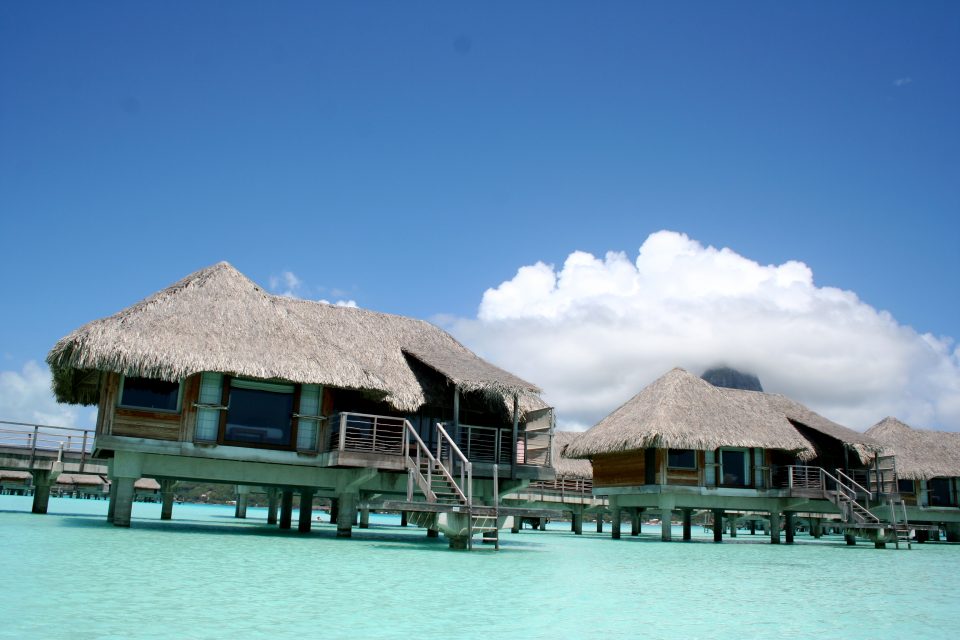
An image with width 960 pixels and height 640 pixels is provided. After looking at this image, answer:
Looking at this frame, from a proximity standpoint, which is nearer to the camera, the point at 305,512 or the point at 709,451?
the point at 305,512

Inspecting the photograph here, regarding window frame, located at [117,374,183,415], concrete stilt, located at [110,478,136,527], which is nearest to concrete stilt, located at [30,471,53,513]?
concrete stilt, located at [110,478,136,527]

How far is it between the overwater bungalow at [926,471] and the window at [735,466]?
787cm

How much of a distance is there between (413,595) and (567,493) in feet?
88.7

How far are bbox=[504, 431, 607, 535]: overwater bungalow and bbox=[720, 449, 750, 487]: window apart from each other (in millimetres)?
6040

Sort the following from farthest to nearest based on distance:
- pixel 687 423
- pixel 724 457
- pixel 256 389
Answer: pixel 724 457 → pixel 687 423 → pixel 256 389

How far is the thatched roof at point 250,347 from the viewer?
1645 cm

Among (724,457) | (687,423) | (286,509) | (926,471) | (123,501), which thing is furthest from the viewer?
(926,471)

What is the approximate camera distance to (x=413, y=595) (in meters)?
8.98

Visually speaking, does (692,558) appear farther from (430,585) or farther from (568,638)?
(568,638)

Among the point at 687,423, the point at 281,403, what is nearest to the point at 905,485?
the point at 687,423

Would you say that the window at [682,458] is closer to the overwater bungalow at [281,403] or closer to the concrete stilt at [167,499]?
the overwater bungalow at [281,403]

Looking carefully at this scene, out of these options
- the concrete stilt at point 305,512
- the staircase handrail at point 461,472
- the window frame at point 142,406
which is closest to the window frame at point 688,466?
the staircase handrail at point 461,472

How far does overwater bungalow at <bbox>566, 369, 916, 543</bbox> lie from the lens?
25875 mm

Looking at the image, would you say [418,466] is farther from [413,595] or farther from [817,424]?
[817,424]
